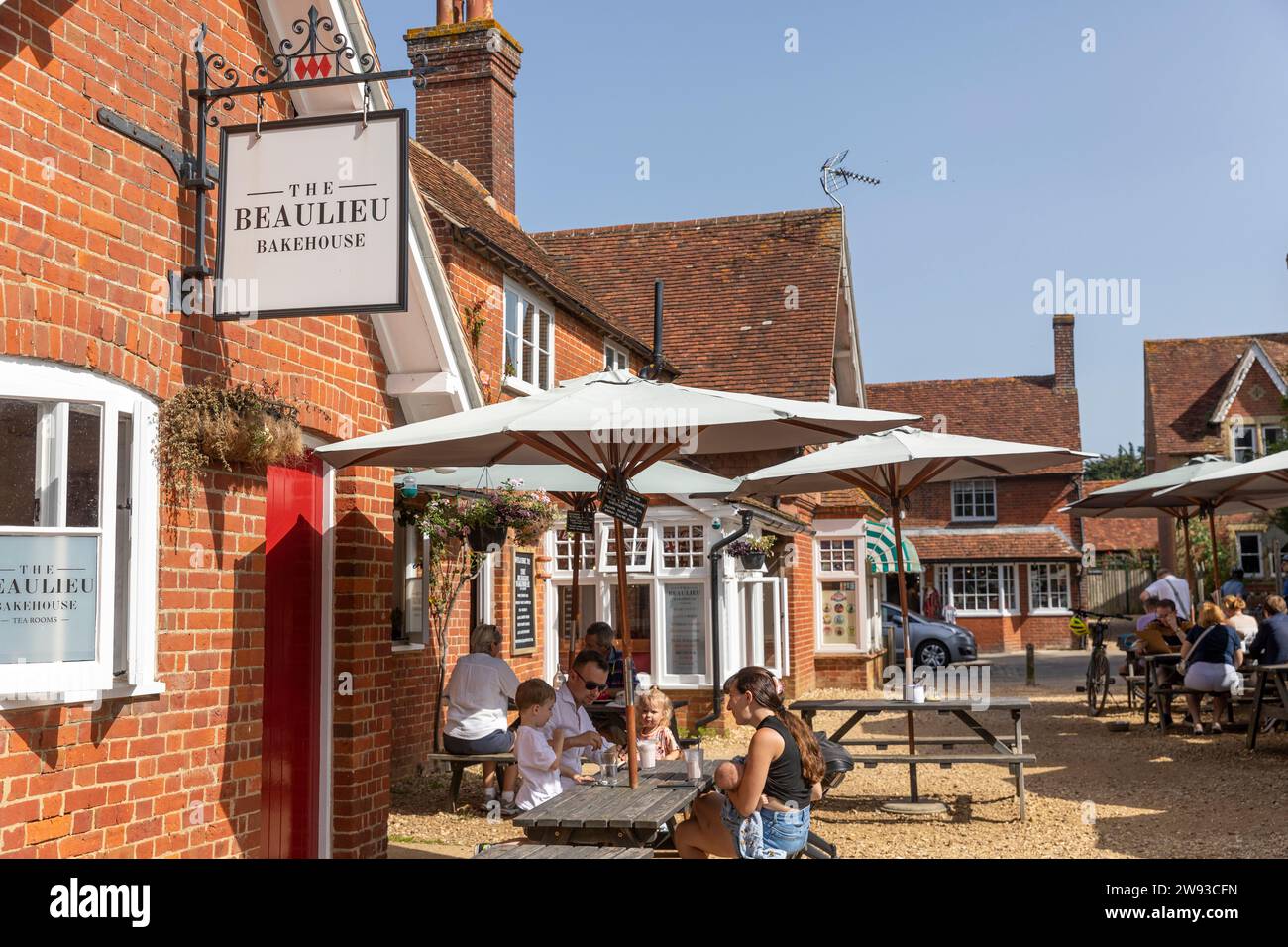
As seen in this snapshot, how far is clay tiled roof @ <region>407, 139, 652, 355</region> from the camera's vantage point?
12781mm

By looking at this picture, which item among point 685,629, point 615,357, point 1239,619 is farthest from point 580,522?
point 615,357

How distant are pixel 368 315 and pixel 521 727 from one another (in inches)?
109

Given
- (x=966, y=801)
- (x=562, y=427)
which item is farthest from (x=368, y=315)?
(x=966, y=801)

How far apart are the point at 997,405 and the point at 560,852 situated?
38197mm

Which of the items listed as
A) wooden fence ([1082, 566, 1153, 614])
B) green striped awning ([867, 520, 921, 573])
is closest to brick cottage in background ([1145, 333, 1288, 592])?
wooden fence ([1082, 566, 1153, 614])

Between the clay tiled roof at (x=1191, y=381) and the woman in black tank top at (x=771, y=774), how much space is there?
112 feet

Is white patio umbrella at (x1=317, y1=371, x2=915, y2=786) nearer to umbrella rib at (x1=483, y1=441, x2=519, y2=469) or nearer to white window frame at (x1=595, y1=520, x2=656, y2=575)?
umbrella rib at (x1=483, y1=441, x2=519, y2=469)

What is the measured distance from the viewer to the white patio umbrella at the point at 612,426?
5.91 m

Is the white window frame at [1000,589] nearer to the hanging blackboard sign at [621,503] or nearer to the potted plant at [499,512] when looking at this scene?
the potted plant at [499,512]

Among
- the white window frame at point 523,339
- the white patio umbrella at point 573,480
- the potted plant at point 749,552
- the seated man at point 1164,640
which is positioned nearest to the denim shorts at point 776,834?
the white patio umbrella at point 573,480

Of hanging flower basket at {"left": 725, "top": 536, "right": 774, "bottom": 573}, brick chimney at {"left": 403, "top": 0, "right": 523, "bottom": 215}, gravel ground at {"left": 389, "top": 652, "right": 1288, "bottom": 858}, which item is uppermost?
brick chimney at {"left": 403, "top": 0, "right": 523, "bottom": 215}

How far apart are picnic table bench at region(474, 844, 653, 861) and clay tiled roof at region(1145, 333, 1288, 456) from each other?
34912 millimetres

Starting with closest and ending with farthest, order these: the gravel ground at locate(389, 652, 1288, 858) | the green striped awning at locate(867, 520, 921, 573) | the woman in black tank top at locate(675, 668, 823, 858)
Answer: the woman in black tank top at locate(675, 668, 823, 858), the gravel ground at locate(389, 652, 1288, 858), the green striped awning at locate(867, 520, 921, 573)
